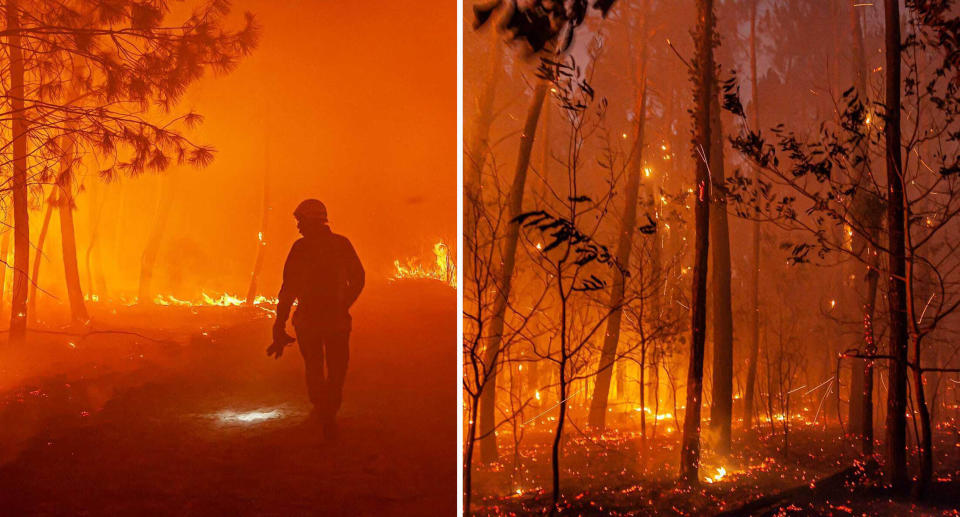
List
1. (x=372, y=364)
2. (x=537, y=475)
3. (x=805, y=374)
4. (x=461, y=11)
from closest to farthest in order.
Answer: (x=372, y=364) < (x=461, y=11) < (x=537, y=475) < (x=805, y=374)

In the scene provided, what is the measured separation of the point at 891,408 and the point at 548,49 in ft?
9.79

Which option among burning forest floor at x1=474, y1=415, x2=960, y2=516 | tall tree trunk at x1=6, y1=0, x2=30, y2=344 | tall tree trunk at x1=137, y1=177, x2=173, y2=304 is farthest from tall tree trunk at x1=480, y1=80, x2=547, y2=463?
tall tree trunk at x1=6, y1=0, x2=30, y2=344

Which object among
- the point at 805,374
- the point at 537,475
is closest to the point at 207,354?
the point at 537,475

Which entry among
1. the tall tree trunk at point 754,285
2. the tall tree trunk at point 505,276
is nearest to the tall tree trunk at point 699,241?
the tall tree trunk at point 754,285

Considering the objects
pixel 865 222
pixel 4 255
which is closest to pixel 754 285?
pixel 865 222

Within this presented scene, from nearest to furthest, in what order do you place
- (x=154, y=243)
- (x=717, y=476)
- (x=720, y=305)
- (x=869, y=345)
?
(x=154, y=243) → (x=717, y=476) → (x=869, y=345) → (x=720, y=305)

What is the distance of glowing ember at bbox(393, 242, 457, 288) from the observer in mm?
2662

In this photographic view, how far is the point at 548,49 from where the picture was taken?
2.94 m

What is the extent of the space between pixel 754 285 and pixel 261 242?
4.85 m

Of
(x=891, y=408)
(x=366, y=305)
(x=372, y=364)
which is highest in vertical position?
(x=366, y=305)

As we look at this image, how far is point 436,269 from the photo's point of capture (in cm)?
276

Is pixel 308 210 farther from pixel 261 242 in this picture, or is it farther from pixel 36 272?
pixel 36 272

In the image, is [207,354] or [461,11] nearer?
[207,354]

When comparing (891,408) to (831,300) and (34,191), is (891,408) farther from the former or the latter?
(34,191)
